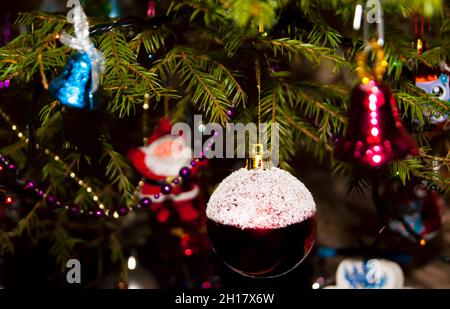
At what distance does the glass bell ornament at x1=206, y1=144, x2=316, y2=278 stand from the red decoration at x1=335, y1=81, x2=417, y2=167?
12 centimetres

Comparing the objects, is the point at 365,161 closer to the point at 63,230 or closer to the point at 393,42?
the point at 393,42

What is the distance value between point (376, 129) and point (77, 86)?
0.36m

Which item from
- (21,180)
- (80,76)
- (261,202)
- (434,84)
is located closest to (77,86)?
(80,76)

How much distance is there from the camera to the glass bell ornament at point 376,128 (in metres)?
0.56

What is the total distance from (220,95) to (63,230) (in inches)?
21.1

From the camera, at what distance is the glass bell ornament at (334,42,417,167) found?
555 mm

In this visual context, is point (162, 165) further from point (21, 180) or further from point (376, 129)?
point (376, 129)

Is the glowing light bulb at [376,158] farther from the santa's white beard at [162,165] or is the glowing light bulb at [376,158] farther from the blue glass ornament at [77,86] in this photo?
the santa's white beard at [162,165]

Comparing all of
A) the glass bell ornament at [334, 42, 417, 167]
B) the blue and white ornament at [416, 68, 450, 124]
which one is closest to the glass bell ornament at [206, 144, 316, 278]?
the glass bell ornament at [334, 42, 417, 167]

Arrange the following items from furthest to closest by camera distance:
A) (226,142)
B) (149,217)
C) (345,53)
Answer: (149,217) < (226,142) < (345,53)

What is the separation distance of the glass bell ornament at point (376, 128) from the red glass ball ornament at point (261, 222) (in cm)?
12

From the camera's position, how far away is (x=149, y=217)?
49.0 inches
